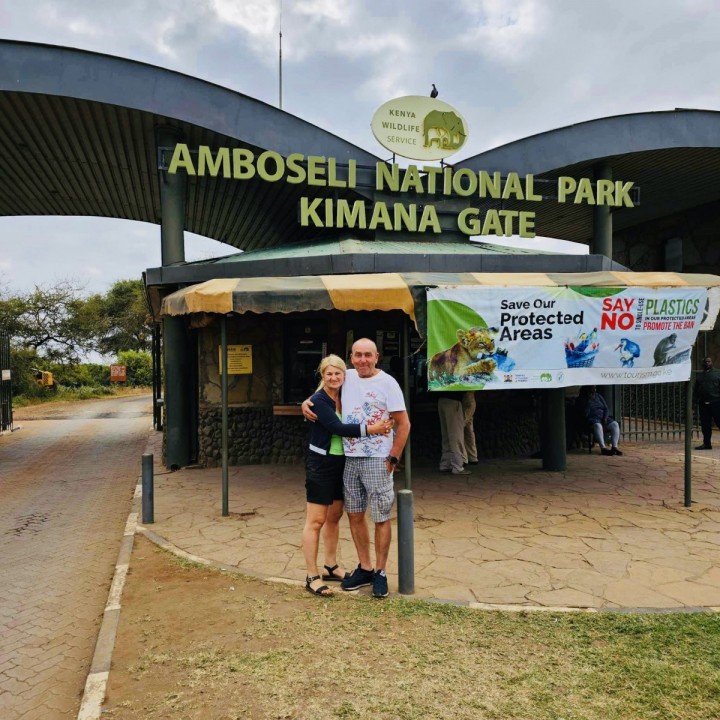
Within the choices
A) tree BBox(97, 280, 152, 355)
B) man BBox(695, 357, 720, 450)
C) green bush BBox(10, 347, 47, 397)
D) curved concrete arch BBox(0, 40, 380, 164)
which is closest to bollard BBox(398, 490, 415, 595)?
curved concrete arch BBox(0, 40, 380, 164)

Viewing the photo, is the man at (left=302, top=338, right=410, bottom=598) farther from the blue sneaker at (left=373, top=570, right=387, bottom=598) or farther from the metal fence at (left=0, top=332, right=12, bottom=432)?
the metal fence at (left=0, top=332, right=12, bottom=432)

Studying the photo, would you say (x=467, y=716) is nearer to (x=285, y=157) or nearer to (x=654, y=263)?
(x=285, y=157)

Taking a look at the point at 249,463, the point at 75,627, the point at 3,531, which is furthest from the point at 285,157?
the point at 75,627

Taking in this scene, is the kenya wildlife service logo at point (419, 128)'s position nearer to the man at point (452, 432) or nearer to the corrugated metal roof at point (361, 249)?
the corrugated metal roof at point (361, 249)

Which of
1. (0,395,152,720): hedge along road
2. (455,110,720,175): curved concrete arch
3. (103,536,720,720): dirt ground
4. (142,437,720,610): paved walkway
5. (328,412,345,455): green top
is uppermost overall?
(455,110,720,175): curved concrete arch

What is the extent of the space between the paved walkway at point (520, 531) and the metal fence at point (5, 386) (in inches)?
385

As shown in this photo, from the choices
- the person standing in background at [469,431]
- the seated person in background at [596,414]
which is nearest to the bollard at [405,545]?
the person standing in background at [469,431]

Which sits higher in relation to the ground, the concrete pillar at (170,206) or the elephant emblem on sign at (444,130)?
the elephant emblem on sign at (444,130)

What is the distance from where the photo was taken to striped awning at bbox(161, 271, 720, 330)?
249 inches

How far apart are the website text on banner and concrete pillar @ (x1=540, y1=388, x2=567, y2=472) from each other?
2.24m

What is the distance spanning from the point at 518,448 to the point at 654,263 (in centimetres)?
1040

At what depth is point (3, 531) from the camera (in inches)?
264

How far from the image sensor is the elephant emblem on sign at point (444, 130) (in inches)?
438

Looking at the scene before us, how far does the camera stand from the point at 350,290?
252 inches
